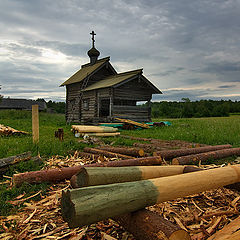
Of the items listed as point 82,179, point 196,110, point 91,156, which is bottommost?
point 91,156

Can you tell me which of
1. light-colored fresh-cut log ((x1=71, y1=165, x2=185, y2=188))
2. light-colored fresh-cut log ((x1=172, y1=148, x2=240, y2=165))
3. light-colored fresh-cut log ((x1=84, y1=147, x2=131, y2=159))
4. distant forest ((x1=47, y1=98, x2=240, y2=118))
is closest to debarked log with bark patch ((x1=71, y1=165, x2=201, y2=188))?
light-colored fresh-cut log ((x1=71, y1=165, x2=185, y2=188))

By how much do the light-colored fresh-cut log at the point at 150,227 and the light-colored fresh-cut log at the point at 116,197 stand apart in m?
0.12

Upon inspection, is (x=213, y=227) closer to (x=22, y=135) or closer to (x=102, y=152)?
Answer: (x=102, y=152)

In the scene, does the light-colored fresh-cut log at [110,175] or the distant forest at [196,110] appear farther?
the distant forest at [196,110]

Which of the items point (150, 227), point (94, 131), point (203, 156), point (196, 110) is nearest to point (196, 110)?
point (196, 110)

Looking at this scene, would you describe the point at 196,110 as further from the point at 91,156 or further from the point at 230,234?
the point at 230,234

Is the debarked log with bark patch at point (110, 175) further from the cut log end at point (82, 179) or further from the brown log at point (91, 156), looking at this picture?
the brown log at point (91, 156)

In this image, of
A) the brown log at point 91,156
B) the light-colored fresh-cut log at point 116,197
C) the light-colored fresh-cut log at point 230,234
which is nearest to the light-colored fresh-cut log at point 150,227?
the light-colored fresh-cut log at point 116,197

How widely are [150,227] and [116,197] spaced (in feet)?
1.60

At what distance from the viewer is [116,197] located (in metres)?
2.28

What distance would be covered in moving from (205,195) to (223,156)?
3131 mm

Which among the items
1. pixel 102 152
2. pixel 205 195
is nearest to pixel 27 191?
pixel 102 152

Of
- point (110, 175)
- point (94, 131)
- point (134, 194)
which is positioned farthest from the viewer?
point (94, 131)

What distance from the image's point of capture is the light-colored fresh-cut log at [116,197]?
2091mm
